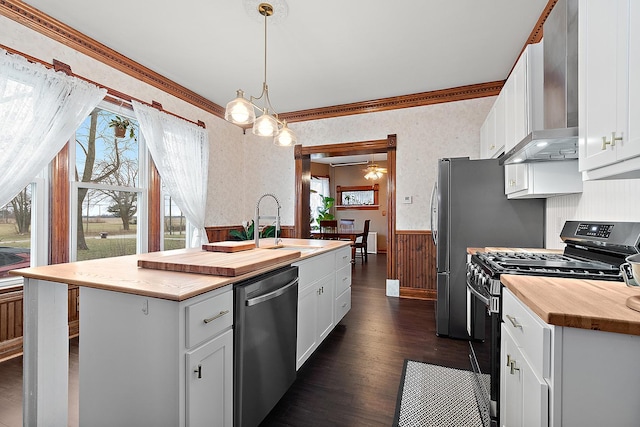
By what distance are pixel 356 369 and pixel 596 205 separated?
74.2 inches

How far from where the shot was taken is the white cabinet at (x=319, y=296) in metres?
2.02

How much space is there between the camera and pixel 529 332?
1.03 metres

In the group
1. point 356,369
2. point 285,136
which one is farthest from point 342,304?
point 285,136

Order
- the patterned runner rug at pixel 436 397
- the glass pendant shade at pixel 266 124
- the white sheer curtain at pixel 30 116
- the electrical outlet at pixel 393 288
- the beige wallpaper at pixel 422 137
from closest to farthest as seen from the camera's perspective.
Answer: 1. the patterned runner rug at pixel 436 397
2. the white sheer curtain at pixel 30 116
3. the glass pendant shade at pixel 266 124
4. the beige wallpaper at pixel 422 137
5. the electrical outlet at pixel 393 288

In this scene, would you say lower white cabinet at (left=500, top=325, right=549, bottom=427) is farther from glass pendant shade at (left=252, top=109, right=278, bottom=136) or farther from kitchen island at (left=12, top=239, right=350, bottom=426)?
glass pendant shade at (left=252, top=109, right=278, bottom=136)

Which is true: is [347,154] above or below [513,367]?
above

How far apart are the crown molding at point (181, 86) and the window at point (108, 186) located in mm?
473

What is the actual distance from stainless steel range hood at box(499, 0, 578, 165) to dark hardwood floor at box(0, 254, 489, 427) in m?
1.14

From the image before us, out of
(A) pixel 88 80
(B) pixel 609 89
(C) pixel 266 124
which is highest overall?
(A) pixel 88 80

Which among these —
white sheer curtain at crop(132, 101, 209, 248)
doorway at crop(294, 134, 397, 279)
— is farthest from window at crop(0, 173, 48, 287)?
doorway at crop(294, 134, 397, 279)

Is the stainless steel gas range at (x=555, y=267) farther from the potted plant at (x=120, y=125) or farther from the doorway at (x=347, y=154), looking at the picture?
the potted plant at (x=120, y=125)

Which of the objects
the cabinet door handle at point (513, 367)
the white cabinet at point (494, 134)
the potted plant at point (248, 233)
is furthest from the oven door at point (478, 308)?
the potted plant at point (248, 233)

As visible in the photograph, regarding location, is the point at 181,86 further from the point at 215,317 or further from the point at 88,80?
the point at 215,317

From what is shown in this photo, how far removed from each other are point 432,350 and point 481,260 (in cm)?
110
